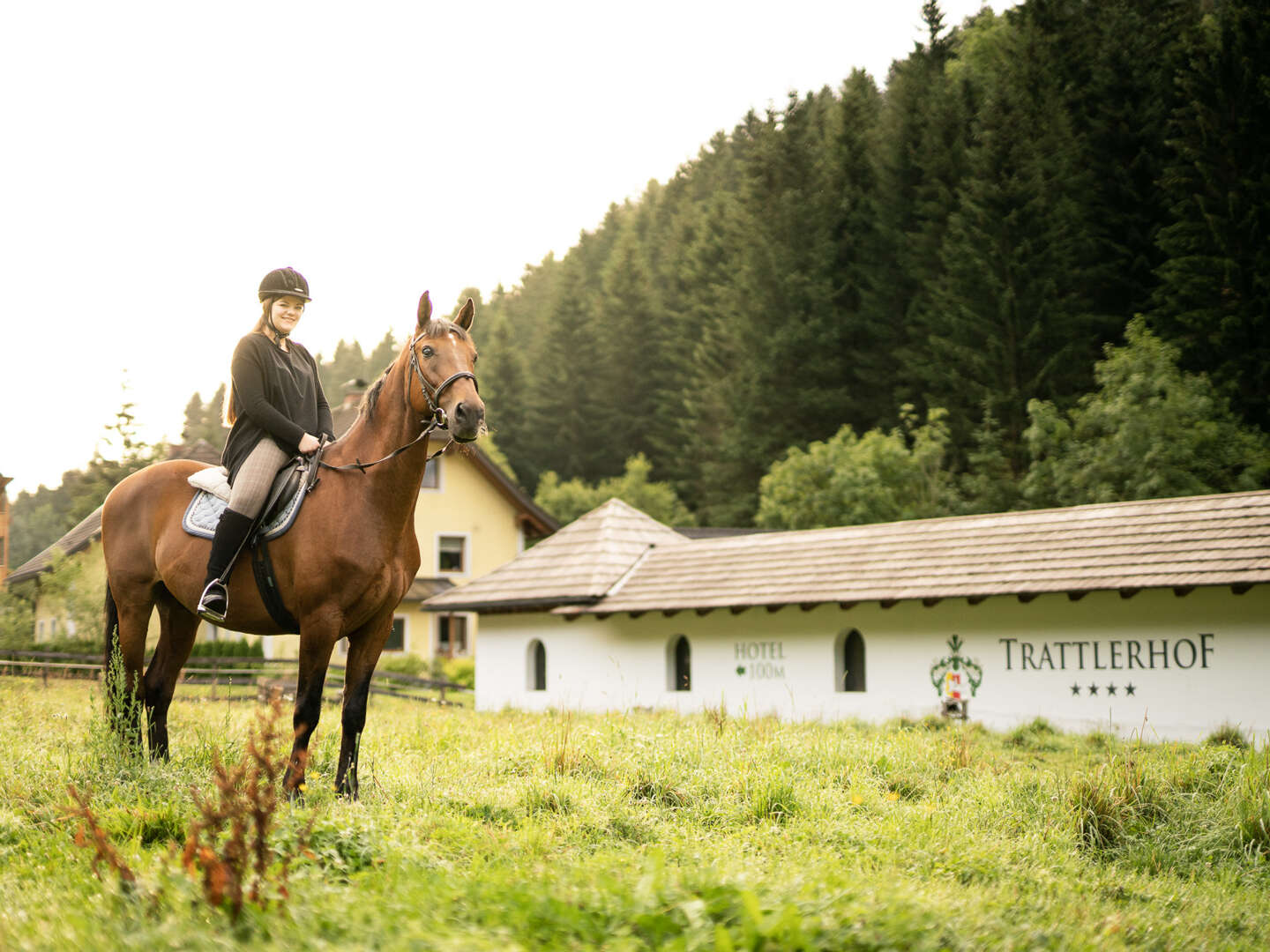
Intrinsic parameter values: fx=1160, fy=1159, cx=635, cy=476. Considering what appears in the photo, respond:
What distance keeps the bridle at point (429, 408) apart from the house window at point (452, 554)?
37616 mm

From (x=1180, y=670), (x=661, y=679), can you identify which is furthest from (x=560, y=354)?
(x=1180, y=670)

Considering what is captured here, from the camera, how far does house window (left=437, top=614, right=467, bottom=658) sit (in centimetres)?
4319

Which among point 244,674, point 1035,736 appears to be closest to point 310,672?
point 1035,736

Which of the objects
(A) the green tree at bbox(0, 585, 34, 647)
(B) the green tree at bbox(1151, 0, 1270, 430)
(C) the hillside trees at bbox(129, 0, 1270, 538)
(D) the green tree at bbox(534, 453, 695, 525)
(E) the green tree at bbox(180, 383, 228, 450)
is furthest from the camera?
(E) the green tree at bbox(180, 383, 228, 450)

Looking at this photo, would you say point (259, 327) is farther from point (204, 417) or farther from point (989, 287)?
point (204, 417)

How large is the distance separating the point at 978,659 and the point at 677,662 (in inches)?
284

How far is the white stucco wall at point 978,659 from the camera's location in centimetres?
1681

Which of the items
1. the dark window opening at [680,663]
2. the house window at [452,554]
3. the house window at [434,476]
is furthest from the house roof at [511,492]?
the dark window opening at [680,663]

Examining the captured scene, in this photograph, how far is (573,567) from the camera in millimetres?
26422

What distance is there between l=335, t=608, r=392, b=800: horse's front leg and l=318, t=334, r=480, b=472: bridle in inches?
36.8

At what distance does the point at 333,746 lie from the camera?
8031 millimetres

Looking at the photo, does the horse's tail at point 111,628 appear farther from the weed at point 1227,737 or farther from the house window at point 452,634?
the house window at point 452,634

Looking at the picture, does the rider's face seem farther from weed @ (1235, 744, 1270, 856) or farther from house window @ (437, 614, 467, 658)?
house window @ (437, 614, 467, 658)

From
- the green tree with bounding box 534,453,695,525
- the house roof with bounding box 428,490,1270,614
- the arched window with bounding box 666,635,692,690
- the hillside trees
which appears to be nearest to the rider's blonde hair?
the house roof with bounding box 428,490,1270,614
